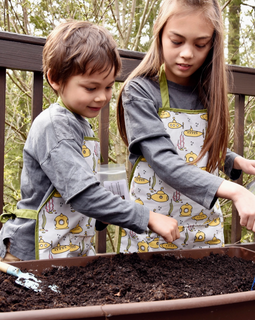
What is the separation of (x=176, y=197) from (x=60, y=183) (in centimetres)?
55

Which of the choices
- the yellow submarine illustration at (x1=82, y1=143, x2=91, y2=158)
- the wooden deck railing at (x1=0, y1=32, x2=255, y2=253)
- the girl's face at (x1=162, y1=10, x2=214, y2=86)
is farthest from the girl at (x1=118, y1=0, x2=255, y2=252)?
the wooden deck railing at (x1=0, y1=32, x2=255, y2=253)

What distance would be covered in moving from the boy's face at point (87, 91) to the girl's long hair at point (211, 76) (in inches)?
9.5

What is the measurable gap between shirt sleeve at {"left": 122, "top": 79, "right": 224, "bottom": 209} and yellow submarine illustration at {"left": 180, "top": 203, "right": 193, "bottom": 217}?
215 mm

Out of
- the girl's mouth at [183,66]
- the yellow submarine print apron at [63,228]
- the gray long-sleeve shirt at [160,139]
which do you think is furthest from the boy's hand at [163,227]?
the girl's mouth at [183,66]

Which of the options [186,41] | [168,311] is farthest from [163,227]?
[186,41]

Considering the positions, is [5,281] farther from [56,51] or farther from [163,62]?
[163,62]

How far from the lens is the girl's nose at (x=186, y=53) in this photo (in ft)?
4.28

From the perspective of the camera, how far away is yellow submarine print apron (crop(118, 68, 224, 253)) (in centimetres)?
Answer: 140

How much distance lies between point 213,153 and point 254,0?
3.39 metres

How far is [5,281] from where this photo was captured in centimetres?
84

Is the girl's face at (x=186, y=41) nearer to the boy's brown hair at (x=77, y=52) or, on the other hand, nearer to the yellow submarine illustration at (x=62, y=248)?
the boy's brown hair at (x=77, y=52)

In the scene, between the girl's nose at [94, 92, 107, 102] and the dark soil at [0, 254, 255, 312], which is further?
the girl's nose at [94, 92, 107, 102]

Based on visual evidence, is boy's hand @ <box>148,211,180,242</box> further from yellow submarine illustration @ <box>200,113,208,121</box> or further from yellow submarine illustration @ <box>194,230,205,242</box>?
yellow submarine illustration @ <box>200,113,208,121</box>

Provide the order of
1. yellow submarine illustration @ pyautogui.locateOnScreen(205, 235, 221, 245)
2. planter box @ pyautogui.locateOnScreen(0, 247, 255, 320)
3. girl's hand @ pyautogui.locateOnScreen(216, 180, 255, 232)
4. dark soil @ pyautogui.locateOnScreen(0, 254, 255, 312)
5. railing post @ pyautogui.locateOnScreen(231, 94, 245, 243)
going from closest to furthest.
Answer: planter box @ pyautogui.locateOnScreen(0, 247, 255, 320) < dark soil @ pyautogui.locateOnScreen(0, 254, 255, 312) < girl's hand @ pyautogui.locateOnScreen(216, 180, 255, 232) < yellow submarine illustration @ pyautogui.locateOnScreen(205, 235, 221, 245) < railing post @ pyautogui.locateOnScreen(231, 94, 245, 243)
